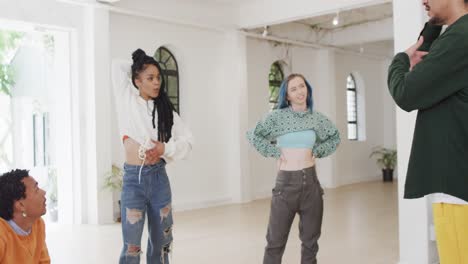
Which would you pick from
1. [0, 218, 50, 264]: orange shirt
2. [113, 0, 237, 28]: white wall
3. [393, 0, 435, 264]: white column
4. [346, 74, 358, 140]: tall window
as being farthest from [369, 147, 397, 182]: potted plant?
[0, 218, 50, 264]: orange shirt

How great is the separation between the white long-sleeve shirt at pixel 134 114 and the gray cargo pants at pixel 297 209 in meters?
0.66

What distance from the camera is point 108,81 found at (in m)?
Answer: 6.55

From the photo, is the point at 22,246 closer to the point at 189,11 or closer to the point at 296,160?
the point at 296,160

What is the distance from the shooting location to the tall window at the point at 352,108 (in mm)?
11547

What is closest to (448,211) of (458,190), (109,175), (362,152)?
(458,190)

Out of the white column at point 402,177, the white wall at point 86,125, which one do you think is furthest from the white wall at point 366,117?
the white column at point 402,177

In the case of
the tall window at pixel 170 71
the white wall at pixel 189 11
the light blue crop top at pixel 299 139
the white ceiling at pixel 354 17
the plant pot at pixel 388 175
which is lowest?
the plant pot at pixel 388 175

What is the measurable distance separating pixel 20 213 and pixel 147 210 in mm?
687

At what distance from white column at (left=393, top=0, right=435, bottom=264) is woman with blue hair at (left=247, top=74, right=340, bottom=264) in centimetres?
102

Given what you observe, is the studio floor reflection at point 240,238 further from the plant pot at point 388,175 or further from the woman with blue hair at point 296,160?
the plant pot at point 388,175

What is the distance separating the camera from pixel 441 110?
1.48m

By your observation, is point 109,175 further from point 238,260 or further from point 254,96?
point 254,96

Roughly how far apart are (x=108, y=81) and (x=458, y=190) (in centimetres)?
571

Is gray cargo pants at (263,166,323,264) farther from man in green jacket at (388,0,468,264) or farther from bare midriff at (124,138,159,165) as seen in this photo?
man in green jacket at (388,0,468,264)
